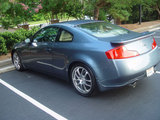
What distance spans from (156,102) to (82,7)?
34.0 ft

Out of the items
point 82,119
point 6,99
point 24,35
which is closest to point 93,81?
point 82,119

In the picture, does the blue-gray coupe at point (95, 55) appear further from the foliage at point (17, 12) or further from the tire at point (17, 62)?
the foliage at point (17, 12)

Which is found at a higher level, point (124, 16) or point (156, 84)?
point (124, 16)

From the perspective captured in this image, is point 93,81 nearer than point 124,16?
Yes

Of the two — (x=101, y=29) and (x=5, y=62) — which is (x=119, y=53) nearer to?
(x=101, y=29)

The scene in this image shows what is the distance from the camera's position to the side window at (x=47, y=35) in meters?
5.10

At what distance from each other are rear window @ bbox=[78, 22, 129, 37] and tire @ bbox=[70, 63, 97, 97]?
30.3 inches

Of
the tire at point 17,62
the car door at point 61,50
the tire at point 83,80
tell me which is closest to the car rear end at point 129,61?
the tire at point 83,80

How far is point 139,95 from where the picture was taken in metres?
4.32

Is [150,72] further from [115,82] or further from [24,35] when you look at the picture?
[24,35]

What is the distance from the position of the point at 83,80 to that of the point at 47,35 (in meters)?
1.66

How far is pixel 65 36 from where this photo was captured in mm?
4805

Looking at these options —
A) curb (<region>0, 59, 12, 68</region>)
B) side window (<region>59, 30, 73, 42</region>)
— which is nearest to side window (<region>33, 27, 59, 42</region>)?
side window (<region>59, 30, 73, 42</region>)

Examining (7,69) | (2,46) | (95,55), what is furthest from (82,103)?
(2,46)
